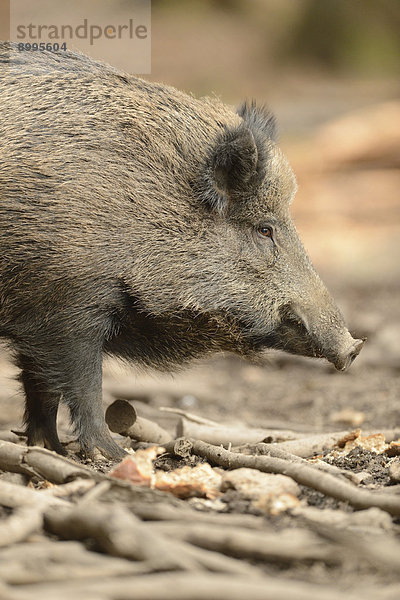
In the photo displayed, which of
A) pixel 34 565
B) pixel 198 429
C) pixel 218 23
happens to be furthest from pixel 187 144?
pixel 218 23

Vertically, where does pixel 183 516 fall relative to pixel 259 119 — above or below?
below

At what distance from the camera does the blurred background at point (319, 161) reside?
28.1ft

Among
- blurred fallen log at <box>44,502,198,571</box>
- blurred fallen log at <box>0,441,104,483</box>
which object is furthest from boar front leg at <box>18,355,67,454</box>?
blurred fallen log at <box>44,502,198,571</box>

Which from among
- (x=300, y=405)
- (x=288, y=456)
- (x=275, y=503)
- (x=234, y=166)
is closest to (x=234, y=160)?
(x=234, y=166)

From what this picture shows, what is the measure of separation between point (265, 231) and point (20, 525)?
288 centimetres

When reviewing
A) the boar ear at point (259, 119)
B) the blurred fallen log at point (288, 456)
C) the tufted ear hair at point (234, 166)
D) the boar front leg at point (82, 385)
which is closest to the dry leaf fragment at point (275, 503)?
the blurred fallen log at point (288, 456)

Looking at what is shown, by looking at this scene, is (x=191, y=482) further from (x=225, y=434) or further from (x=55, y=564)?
(x=225, y=434)

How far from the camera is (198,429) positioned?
538cm

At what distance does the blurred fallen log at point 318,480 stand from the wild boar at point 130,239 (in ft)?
3.22

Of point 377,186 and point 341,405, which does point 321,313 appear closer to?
point 341,405

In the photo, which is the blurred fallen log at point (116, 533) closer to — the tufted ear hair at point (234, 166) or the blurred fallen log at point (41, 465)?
the blurred fallen log at point (41, 465)

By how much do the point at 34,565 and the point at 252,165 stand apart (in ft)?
10.2

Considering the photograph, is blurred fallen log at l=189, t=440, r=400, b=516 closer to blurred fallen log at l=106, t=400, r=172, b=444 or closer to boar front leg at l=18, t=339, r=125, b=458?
boar front leg at l=18, t=339, r=125, b=458

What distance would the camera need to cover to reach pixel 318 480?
3.44m
